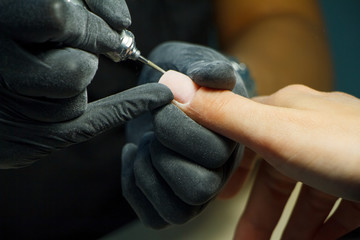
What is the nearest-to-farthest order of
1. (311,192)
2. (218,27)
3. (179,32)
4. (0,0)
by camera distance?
(0,0) → (311,192) → (179,32) → (218,27)

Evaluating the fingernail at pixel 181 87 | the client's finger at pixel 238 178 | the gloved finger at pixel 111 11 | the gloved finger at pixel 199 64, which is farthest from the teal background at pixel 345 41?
the gloved finger at pixel 111 11

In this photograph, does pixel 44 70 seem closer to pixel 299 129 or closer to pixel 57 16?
pixel 57 16

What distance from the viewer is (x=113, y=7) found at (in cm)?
39

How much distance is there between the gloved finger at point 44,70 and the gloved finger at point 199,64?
16 cm

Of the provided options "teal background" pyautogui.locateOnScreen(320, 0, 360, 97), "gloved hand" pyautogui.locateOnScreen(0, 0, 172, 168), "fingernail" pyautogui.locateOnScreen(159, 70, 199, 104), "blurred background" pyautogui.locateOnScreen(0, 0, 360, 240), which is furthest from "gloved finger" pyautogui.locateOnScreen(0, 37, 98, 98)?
"teal background" pyautogui.locateOnScreen(320, 0, 360, 97)

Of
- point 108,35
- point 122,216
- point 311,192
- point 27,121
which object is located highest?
point 108,35

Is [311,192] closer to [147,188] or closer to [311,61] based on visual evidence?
[147,188]

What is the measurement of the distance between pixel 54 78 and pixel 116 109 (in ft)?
0.32

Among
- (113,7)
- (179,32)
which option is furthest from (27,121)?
(179,32)

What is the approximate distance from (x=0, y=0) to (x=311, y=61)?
86cm

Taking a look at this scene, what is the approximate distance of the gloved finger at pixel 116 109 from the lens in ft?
1.38

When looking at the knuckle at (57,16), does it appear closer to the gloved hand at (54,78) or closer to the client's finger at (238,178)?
the gloved hand at (54,78)

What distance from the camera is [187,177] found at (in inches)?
17.9

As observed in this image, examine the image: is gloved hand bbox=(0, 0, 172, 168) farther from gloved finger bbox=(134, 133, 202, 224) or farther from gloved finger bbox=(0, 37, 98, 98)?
gloved finger bbox=(134, 133, 202, 224)
